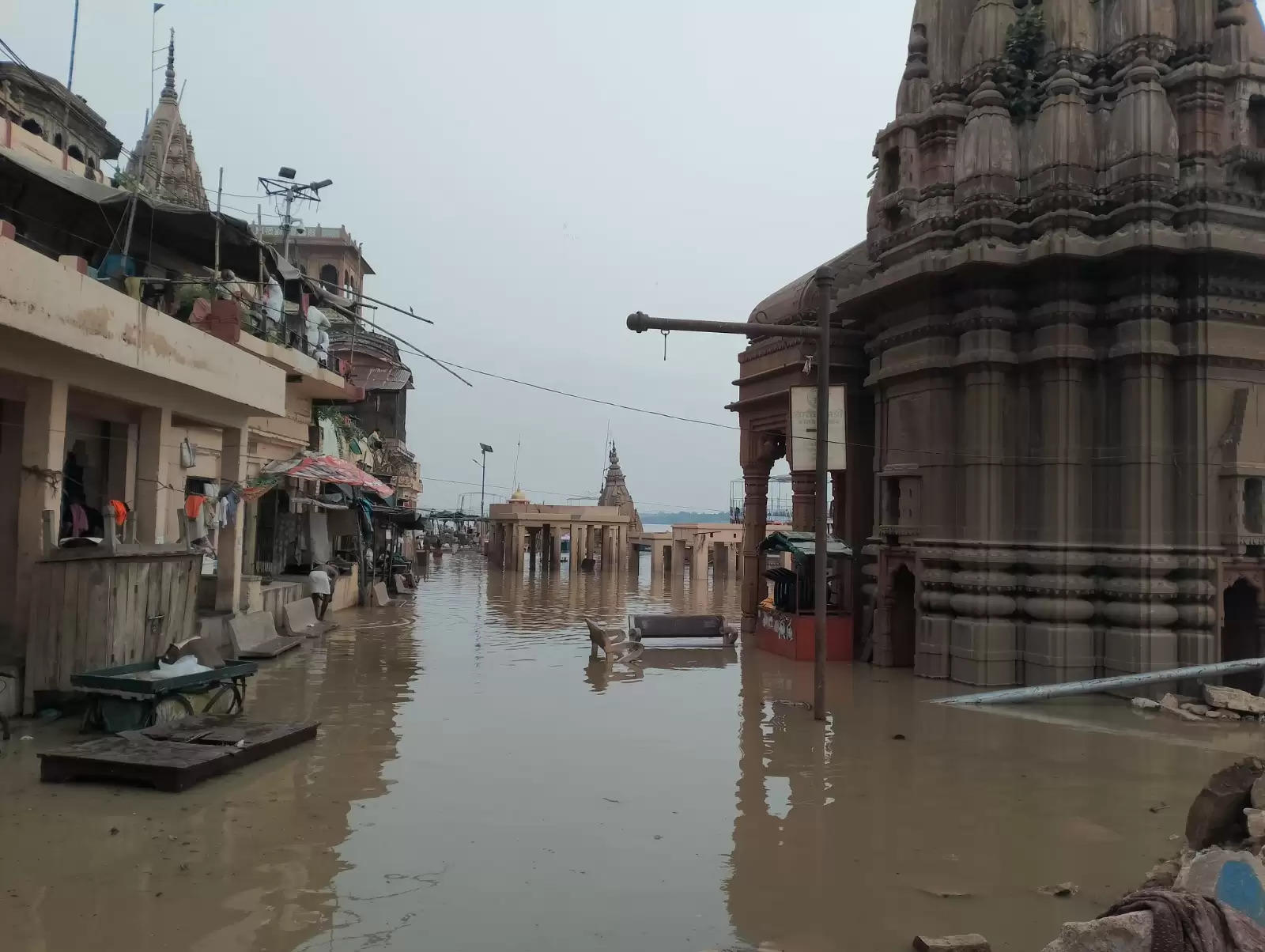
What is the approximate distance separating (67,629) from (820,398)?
27.3ft

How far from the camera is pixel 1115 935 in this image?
3.59 m

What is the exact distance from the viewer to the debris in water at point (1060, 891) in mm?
5473

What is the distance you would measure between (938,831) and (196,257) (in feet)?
56.2

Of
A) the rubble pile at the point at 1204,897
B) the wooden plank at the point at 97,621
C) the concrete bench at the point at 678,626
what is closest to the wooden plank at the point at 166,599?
the wooden plank at the point at 97,621

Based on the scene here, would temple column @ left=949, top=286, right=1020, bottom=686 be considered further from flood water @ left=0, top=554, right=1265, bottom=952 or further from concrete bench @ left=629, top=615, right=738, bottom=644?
concrete bench @ left=629, top=615, right=738, bottom=644

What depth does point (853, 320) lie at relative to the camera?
1730cm

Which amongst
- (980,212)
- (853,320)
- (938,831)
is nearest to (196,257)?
(853,320)

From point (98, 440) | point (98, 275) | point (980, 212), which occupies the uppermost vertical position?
point (980, 212)

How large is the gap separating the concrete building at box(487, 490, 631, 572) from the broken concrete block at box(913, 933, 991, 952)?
43.8 m

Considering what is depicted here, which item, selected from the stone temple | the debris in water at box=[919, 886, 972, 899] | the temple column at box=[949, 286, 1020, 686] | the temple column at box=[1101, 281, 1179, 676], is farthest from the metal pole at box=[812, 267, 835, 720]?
the debris in water at box=[919, 886, 972, 899]

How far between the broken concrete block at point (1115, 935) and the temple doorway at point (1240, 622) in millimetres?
11144

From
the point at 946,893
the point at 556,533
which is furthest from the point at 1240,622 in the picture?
the point at 556,533

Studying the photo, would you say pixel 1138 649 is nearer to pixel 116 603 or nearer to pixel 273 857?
A: pixel 273 857

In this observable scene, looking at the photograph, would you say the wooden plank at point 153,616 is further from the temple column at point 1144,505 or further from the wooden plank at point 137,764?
the temple column at point 1144,505
